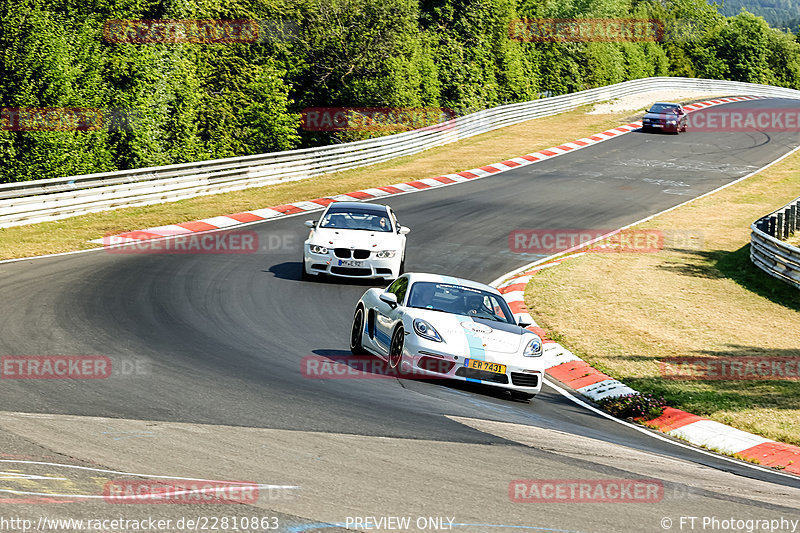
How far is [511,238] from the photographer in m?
24.9

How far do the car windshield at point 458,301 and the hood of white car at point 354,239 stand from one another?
205 inches

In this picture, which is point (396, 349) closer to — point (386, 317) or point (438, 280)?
point (386, 317)

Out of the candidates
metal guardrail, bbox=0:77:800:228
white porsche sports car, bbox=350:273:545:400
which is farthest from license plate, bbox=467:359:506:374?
metal guardrail, bbox=0:77:800:228

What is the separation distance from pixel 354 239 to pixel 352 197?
39.2 feet

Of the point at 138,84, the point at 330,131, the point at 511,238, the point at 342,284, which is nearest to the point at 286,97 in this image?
the point at 330,131

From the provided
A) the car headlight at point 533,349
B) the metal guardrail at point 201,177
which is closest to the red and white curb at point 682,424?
the car headlight at point 533,349

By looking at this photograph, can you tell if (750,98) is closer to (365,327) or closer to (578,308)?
(578,308)

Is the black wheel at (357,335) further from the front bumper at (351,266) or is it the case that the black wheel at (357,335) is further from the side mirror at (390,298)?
the front bumper at (351,266)

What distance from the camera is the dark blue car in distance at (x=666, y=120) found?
48.1m

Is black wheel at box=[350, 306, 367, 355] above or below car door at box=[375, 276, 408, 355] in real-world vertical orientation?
below

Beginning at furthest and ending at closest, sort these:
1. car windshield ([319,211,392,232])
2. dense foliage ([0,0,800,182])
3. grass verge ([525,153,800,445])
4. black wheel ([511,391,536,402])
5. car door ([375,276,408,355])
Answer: dense foliage ([0,0,800,182])
car windshield ([319,211,392,232])
grass verge ([525,153,800,445])
car door ([375,276,408,355])
black wheel ([511,391,536,402])

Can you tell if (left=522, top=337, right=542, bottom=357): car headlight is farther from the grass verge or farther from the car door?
the grass verge

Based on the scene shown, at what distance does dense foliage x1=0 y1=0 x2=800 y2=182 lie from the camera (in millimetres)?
32500

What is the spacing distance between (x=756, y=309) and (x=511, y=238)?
780cm
